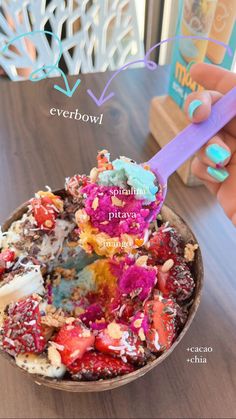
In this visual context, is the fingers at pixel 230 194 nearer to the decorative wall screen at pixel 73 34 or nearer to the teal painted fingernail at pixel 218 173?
the teal painted fingernail at pixel 218 173

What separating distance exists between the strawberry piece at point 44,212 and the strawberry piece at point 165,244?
14 cm

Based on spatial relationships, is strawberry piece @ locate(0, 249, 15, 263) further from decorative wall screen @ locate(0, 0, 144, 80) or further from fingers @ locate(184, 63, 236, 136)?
decorative wall screen @ locate(0, 0, 144, 80)

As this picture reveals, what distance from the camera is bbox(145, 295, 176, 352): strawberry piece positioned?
19.0 inches

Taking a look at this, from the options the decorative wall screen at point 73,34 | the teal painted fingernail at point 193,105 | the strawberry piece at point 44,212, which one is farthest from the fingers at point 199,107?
A: the decorative wall screen at point 73,34

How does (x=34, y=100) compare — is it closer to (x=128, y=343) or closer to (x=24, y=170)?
(x=24, y=170)

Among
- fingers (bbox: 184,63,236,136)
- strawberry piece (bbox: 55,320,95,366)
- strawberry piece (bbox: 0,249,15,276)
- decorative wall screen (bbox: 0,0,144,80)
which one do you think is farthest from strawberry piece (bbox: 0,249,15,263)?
decorative wall screen (bbox: 0,0,144,80)

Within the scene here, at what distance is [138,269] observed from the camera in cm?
55

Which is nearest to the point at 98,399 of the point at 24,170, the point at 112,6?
the point at 24,170

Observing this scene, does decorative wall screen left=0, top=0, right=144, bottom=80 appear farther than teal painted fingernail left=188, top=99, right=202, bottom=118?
Yes

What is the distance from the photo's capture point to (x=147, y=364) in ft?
1.51

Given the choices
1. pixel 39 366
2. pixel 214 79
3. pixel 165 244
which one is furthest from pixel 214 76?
pixel 39 366

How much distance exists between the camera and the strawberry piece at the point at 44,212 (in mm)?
567

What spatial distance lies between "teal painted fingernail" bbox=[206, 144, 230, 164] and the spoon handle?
0.01m

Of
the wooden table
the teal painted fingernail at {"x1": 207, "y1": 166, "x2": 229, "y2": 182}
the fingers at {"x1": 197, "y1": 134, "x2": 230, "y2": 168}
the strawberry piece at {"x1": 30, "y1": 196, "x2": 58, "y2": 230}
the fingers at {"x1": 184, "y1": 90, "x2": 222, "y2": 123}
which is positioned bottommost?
the wooden table
